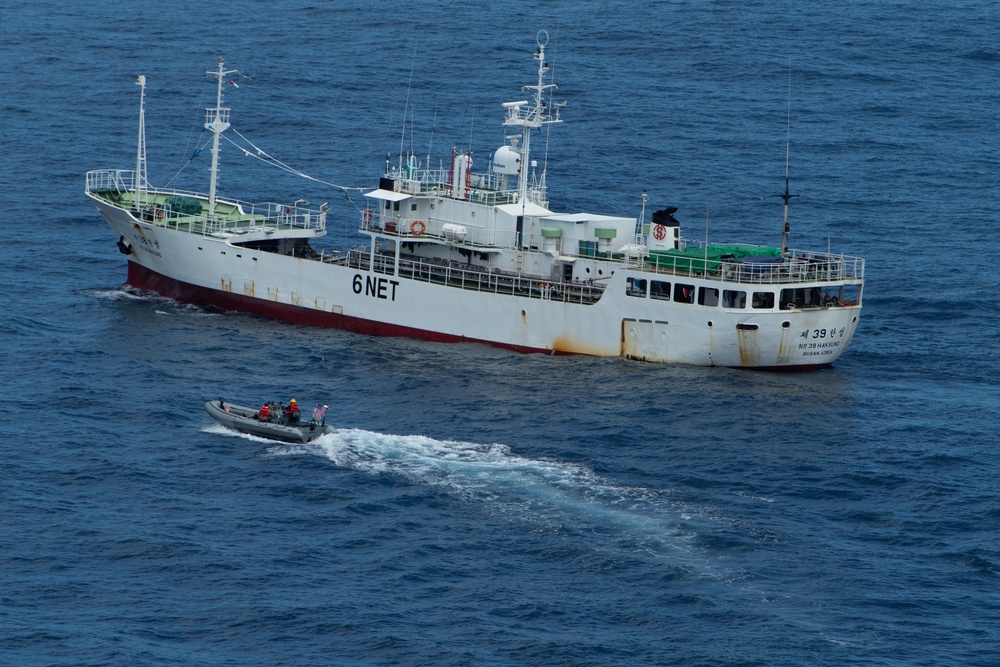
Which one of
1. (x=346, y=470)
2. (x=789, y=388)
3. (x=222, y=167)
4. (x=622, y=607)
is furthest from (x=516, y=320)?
(x=222, y=167)

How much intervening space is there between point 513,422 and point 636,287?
13326 mm

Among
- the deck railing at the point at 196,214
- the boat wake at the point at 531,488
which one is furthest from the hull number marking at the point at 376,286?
the boat wake at the point at 531,488

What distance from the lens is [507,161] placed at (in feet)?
278

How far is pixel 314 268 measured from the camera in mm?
85875

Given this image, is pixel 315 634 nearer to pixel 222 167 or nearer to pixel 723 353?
pixel 723 353

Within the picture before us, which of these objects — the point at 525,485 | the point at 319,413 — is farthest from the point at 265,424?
the point at 525,485

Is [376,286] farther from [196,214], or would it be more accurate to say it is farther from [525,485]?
[525,485]

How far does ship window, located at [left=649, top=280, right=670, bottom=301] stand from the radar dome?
10.9 meters

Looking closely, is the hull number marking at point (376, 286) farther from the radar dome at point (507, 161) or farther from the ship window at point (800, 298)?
the ship window at point (800, 298)

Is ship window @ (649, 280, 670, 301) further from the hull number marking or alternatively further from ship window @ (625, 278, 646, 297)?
the hull number marking

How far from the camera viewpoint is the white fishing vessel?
77.6 metres

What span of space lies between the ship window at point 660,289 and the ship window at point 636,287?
0.41 meters

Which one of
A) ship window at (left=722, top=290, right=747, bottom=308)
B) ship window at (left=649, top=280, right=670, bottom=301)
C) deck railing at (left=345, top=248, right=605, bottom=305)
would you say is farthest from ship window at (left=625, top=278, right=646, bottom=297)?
ship window at (left=722, top=290, right=747, bottom=308)

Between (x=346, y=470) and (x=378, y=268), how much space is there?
2421 cm
